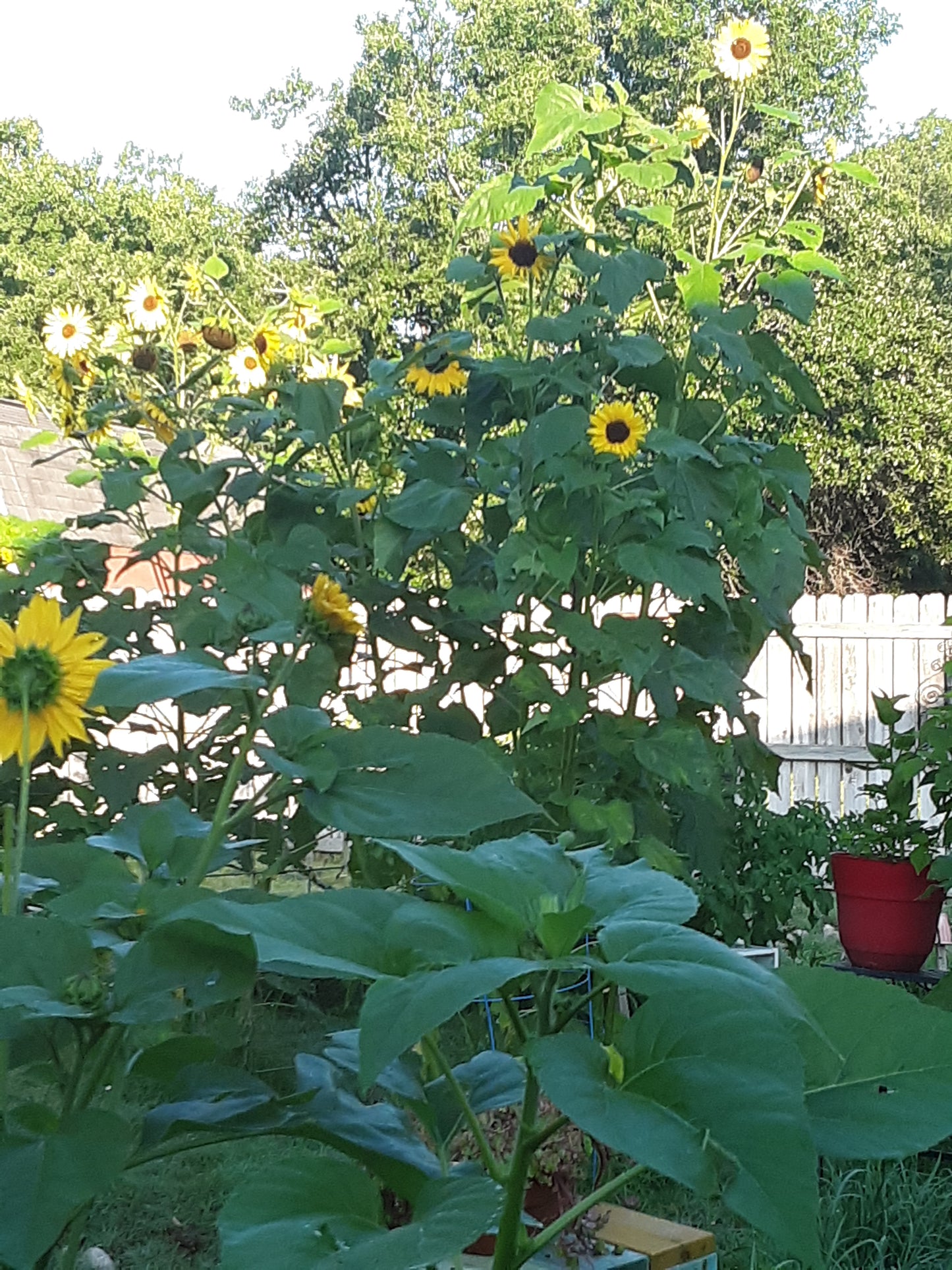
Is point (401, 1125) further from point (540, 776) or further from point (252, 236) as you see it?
point (252, 236)

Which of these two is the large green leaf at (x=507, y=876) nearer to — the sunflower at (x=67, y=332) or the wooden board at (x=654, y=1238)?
the wooden board at (x=654, y=1238)

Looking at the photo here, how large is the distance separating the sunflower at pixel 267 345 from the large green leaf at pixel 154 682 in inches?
81.3

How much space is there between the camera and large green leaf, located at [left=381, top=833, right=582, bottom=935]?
1.99 ft

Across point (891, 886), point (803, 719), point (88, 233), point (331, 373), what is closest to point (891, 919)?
point (891, 886)

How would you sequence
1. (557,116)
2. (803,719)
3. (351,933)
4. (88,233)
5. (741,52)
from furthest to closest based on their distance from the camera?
(88,233) → (803,719) → (741,52) → (557,116) → (351,933)

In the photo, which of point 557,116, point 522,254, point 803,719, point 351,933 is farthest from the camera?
point 803,719

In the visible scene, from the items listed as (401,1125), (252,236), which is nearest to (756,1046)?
(401,1125)

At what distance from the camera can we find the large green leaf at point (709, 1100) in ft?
1.57

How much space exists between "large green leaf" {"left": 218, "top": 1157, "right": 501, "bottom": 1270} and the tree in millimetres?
19967

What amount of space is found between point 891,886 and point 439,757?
2308mm

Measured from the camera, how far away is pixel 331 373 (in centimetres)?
284

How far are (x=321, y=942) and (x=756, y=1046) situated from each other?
203 mm

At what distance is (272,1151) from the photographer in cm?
237

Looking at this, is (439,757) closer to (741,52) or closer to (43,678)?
(43,678)
